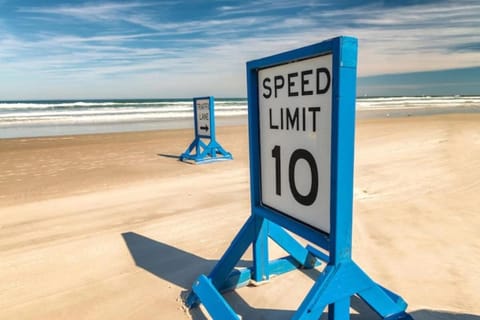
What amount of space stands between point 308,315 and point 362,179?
16.9 feet

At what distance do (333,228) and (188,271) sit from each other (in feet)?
6.25

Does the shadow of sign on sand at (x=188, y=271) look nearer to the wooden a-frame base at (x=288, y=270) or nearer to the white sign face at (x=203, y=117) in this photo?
the wooden a-frame base at (x=288, y=270)

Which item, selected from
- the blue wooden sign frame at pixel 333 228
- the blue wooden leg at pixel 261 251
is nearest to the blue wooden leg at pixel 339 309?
the blue wooden sign frame at pixel 333 228

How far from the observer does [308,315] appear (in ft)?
6.00

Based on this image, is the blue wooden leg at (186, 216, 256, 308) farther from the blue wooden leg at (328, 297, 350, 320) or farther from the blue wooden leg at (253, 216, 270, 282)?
the blue wooden leg at (328, 297, 350, 320)

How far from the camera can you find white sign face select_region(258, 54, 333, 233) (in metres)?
1.93

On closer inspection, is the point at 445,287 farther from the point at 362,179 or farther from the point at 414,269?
the point at 362,179

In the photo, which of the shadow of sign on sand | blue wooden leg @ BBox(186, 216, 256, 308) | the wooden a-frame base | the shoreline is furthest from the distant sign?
the shoreline

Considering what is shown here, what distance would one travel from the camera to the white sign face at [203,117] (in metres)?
9.49

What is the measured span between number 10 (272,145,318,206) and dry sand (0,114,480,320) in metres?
1.00

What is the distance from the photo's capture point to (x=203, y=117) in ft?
32.0

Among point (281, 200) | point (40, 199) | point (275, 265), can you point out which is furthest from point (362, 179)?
point (40, 199)

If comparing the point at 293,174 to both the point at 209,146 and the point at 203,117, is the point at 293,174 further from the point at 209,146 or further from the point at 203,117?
the point at 203,117

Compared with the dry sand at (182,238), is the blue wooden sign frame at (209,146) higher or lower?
higher
